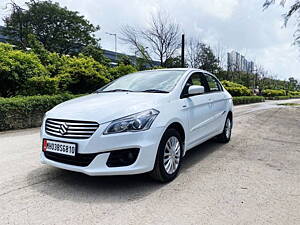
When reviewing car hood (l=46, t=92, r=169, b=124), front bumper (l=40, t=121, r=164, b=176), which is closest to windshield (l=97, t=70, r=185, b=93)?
car hood (l=46, t=92, r=169, b=124)

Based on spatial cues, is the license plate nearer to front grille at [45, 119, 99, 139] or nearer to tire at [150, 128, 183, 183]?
front grille at [45, 119, 99, 139]

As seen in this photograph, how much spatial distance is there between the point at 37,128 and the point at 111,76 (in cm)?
599

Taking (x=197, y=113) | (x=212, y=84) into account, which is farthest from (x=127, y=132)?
(x=212, y=84)

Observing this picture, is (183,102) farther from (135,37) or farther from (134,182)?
(135,37)

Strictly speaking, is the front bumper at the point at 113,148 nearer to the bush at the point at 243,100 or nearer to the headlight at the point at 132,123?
the headlight at the point at 132,123

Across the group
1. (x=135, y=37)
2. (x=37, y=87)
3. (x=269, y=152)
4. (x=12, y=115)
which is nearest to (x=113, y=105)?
(x=269, y=152)

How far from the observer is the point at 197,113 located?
3900mm

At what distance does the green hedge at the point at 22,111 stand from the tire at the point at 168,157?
5.28m

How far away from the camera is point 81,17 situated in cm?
3978

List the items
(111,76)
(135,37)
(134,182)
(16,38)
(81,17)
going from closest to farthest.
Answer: (134,182), (111,76), (135,37), (16,38), (81,17)

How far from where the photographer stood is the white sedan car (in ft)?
8.93

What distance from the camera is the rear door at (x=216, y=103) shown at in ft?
15.1

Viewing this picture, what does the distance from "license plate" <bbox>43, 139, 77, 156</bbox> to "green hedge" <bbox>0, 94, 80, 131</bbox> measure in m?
4.36

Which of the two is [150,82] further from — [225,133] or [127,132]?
[225,133]
